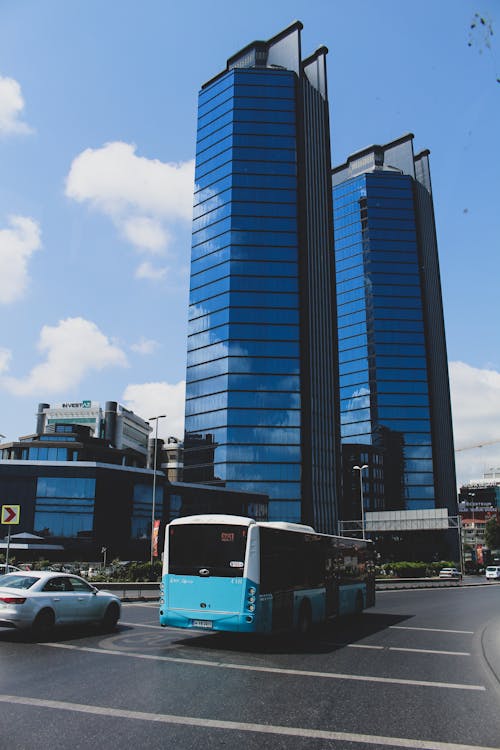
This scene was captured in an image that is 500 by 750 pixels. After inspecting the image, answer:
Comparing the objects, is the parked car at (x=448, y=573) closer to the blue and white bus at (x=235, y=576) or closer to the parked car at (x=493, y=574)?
the parked car at (x=493, y=574)

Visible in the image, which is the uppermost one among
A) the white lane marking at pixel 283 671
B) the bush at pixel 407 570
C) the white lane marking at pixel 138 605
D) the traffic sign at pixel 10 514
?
the traffic sign at pixel 10 514

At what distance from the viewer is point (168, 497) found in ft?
247

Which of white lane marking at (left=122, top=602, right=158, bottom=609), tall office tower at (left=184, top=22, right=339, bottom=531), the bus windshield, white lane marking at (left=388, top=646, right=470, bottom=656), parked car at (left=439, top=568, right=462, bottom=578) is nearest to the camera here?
white lane marking at (left=388, top=646, right=470, bottom=656)

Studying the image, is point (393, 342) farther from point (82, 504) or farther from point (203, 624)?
point (203, 624)

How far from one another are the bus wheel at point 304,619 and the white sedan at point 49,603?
16.1 ft

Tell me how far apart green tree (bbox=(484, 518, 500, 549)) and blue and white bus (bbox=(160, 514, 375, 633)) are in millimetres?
96561

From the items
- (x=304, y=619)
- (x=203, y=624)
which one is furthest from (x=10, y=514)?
(x=304, y=619)

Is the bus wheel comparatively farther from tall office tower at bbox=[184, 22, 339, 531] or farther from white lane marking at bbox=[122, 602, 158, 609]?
tall office tower at bbox=[184, 22, 339, 531]

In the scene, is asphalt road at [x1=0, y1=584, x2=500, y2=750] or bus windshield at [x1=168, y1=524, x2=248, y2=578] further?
bus windshield at [x1=168, y1=524, x2=248, y2=578]

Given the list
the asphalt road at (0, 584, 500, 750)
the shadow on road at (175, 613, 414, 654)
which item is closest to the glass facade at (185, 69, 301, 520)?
the shadow on road at (175, 613, 414, 654)

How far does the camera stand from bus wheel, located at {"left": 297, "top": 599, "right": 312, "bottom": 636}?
52.1 ft

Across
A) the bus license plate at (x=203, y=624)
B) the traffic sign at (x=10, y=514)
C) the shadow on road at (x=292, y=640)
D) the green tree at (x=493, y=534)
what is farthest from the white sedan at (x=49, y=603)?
the green tree at (x=493, y=534)

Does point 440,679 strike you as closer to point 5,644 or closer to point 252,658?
point 252,658

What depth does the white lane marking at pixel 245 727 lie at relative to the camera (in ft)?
21.8
